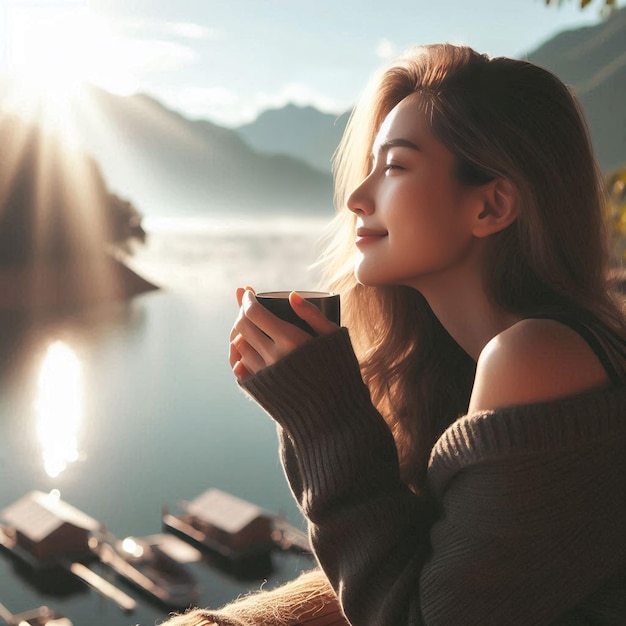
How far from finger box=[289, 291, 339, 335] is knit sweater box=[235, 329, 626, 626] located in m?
0.02

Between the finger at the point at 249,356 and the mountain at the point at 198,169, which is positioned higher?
the mountain at the point at 198,169

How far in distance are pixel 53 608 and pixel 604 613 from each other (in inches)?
66.3

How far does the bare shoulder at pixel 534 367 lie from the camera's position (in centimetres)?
67

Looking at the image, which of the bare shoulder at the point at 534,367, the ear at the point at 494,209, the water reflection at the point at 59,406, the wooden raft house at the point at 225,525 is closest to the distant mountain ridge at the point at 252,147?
the water reflection at the point at 59,406

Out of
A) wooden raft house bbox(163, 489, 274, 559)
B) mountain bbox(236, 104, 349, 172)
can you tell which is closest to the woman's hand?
wooden raft house bbox(163, 489, 274, 559)

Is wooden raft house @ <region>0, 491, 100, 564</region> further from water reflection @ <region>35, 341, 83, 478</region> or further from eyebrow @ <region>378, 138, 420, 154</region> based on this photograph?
eyebrow @ <region>378, 138, 420, 154</region>

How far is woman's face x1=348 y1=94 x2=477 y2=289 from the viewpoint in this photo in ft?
2.66

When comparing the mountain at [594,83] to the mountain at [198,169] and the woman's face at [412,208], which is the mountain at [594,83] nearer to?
the mountain at [198,169]

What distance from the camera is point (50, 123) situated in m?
2.25

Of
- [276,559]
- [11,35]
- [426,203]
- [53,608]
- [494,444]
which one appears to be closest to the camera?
[494,444]

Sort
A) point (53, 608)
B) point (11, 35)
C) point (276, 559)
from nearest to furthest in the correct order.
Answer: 1. point (53, 608)
2. point (11, 35)
3. point (276, 559)

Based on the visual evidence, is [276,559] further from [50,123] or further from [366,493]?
[366,493]

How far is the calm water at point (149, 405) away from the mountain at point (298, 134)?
12.1 inches

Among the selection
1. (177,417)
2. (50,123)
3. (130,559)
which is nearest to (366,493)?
(130,559)
